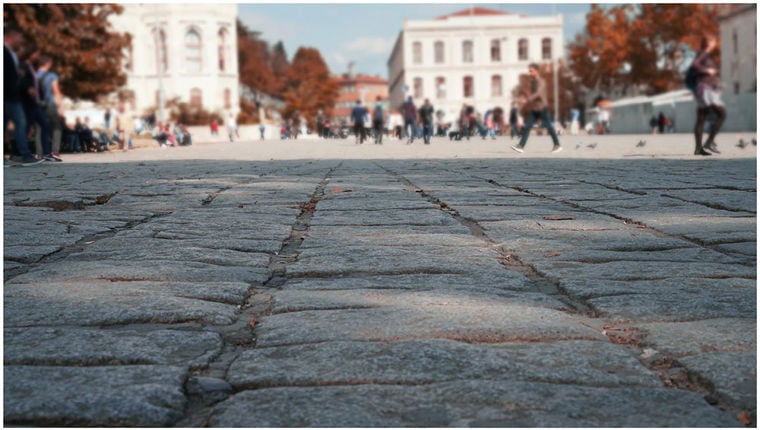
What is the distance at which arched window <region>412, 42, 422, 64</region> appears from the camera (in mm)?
97000

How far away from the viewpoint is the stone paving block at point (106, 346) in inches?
87.4

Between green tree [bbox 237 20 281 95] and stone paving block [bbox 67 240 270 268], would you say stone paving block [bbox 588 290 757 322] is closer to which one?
stone paving block [bbox 67 240 270 268]

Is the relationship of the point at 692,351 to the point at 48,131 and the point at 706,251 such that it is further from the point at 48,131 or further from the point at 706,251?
the point at 48,131

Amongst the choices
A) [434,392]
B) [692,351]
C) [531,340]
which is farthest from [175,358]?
[692,351]

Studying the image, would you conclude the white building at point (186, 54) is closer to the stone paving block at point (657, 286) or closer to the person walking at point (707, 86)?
the person walking at point (707, 86)

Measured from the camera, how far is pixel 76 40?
104 feet

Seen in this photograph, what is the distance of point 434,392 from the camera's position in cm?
196

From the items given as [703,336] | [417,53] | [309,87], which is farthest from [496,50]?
[703,336]

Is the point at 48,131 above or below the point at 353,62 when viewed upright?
below

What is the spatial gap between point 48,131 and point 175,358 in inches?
535

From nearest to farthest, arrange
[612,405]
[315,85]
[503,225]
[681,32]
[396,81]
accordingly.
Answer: [612,405] < [503,225] < [681,32] < [315,85] < [396,81]

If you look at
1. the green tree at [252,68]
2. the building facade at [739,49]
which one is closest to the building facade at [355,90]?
the green tree at [252,68]

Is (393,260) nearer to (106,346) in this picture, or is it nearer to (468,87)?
(106,346)

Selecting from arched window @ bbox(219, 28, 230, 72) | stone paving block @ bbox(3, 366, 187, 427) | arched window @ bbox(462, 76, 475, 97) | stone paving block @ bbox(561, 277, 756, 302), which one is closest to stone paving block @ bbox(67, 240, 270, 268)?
stone paving block @ bbox(561, 277, 756, 302)
